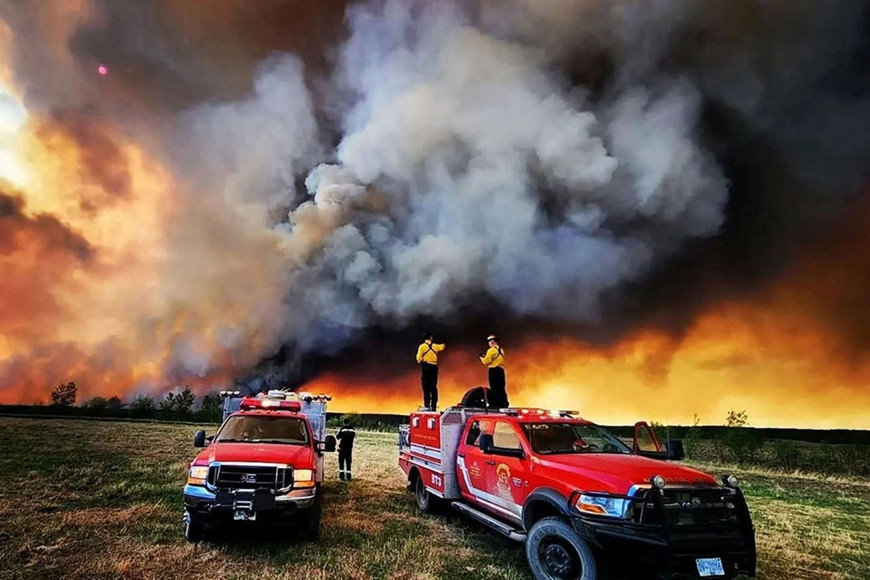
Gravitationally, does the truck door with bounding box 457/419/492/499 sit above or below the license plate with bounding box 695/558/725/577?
above

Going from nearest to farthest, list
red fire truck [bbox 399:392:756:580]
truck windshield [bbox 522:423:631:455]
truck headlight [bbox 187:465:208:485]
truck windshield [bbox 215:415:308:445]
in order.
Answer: red fire truck [bbox 399:392:756:580]
truck windshield [bbox 522:423:631:455]
truck headlight [bbox 187:465:208:485]
truck windshield [bbox 215:415:308:445]

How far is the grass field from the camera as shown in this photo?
6.49 meters

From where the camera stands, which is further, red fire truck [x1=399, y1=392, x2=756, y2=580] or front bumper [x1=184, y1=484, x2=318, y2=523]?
front bumper [x1=184, y1=484, x2=318, y2=523]

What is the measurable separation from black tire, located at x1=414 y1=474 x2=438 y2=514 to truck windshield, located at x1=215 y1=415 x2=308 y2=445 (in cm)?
277

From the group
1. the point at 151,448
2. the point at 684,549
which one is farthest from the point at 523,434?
the point at 151,448

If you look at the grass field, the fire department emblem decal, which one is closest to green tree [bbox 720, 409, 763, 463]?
the grass field

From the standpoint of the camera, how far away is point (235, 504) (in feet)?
22.8

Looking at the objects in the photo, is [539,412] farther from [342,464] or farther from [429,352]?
[342,464]

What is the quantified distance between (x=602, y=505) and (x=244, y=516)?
482cm

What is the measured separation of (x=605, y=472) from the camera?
225 inches

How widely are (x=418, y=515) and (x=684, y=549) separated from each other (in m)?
5.91

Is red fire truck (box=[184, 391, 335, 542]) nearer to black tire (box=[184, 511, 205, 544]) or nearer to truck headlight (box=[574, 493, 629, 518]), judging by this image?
black tire (box=[184, 511, 205, 544])

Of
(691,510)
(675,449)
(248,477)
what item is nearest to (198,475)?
(248,477)

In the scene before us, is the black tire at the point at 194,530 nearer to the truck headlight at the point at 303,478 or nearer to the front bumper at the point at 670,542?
the truck headlight at the point at 303,478
